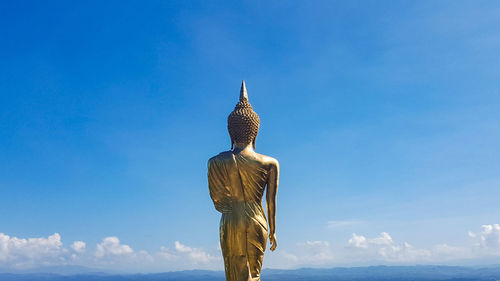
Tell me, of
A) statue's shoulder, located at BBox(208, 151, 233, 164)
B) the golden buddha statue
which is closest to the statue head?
the golden buddha statue

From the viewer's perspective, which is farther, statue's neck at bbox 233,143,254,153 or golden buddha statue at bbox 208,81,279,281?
statue's neck at bbox 233,143,254,153

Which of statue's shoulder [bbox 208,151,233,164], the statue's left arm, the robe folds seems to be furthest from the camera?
the statue's left arm

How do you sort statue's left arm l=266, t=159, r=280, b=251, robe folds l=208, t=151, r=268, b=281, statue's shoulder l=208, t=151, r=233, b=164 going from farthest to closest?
1. statue's left arm l=266, t=159, r=280, b=251
2. statue's shoulder l=208, t=151, r=233, b=164
3. robe folds l=208, t=151, r=268, b=281

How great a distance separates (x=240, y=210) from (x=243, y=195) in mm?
336

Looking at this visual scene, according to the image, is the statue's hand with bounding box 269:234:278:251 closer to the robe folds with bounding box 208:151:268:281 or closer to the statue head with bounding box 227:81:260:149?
the robe folds with bounding box 208:151:268:281

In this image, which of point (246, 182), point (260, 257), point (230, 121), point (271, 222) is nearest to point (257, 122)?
point (230, 121)

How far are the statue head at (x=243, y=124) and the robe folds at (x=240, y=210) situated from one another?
45 centimetres

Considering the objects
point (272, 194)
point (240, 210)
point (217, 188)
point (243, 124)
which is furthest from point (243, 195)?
point (243, 124)

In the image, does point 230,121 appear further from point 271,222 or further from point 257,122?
point 271,222

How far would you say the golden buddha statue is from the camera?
10250 millimetres

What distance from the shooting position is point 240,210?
1039 cm

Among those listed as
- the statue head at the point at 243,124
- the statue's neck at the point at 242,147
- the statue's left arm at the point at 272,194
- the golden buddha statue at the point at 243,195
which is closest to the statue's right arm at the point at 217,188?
the golden buddha statue at the point at 243,195

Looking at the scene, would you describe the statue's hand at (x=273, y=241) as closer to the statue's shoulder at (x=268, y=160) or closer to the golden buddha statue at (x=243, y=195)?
the golden buddha statue at (x=243, y=195)

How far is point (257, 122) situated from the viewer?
10953 millimetres
